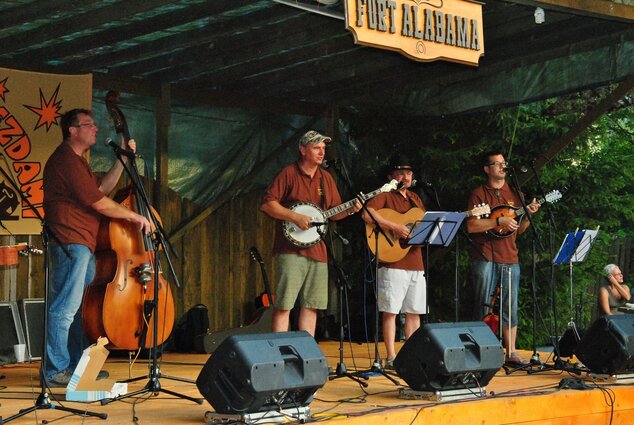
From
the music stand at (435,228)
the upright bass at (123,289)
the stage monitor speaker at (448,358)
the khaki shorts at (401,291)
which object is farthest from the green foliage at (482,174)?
the upright bass at (123,289)

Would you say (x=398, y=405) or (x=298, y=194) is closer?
(x=398, y=405)

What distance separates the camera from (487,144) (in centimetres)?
1115

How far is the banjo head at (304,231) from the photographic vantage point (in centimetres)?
714

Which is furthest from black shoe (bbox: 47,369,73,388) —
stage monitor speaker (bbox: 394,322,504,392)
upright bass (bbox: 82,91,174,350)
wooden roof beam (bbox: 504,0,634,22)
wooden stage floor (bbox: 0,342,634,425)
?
wooden roof beam (bbox: 504,0,634,22)

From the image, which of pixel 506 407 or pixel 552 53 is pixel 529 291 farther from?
pixel 506 407

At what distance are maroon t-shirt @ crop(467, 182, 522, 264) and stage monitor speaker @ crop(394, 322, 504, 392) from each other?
178cm

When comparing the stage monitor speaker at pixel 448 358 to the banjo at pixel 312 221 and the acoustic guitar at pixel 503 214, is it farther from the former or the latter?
the acoustic guitar at pixel 503 214

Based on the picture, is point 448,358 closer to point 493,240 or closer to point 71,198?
point 493,240

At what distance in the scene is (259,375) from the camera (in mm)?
5211

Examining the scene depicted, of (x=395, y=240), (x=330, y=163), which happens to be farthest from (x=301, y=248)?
(x=395, y=240)

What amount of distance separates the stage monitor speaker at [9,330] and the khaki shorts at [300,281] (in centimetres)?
300

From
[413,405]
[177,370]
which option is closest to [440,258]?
[177,370]

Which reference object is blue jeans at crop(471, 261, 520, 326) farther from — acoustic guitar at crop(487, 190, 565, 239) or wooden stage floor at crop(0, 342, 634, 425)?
wooden stage floor at crop(0, 342, 634, 425)

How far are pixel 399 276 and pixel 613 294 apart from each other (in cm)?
389
